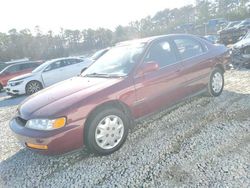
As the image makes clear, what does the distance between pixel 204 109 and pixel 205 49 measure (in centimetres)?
132

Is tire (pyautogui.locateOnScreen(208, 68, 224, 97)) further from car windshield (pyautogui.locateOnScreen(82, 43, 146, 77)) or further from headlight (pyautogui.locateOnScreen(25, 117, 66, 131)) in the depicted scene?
headlight (pyautogui.locateOnScreen(25, 117, 66, 131))

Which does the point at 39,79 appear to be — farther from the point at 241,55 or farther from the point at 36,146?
the point at 241,55

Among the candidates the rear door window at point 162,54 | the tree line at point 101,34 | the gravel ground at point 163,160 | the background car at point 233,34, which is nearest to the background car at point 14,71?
the gravel ground at point 163,160

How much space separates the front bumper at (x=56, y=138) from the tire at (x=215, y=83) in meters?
3.26

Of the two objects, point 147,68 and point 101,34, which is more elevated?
point 147,68

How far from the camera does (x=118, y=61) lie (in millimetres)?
4254

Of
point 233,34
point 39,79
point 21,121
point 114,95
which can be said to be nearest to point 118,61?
point 114,95

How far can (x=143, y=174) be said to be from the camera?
2.97m

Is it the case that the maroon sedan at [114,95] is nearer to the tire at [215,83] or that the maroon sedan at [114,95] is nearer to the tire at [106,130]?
the tire at [106,130]

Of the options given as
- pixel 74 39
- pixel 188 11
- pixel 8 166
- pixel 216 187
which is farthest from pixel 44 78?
pixel 188 11

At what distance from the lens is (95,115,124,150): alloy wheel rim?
3.41m

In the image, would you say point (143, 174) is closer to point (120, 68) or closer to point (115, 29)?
point (120, 68)

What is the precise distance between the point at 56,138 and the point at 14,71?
11027 millimetres

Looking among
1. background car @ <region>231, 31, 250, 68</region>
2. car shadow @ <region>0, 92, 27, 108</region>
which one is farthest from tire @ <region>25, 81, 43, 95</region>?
background car @ <region>231, 31, 250, 68</region>
